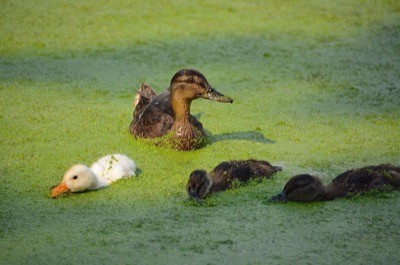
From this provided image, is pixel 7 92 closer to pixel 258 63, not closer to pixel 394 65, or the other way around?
pixel 258 63

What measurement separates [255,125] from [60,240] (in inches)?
99.0

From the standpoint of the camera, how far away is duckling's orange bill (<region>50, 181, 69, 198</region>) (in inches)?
214

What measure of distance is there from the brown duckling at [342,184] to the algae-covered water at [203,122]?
7 centimetres

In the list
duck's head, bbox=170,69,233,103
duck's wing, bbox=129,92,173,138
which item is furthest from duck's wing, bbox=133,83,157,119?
duck's head, bbox=170,69,233,103

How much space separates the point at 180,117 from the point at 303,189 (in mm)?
1620

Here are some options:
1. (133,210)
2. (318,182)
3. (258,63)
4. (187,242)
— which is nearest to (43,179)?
(133,210)

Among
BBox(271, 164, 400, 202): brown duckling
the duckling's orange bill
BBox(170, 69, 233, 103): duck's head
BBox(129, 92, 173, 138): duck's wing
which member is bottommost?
the duckling's orange bill

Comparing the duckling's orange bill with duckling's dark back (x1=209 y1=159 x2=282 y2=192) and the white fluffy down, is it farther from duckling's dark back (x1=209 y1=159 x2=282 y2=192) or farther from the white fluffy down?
duckling's dark back (x1=209 y1=159 x2=282 y2=192)

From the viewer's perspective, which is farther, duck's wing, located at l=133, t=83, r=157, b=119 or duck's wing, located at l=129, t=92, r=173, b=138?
duck's wing, located at l=133, t=83, r=157, b=119

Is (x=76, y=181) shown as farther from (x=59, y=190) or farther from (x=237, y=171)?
(x=237, y=171)

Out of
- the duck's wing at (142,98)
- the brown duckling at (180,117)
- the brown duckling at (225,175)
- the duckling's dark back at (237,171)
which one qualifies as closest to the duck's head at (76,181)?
the brown duckling at (225,175)

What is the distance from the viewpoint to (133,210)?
5.19 metres

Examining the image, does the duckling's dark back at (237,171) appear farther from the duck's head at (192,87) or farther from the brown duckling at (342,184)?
the duck's head at (192,87)

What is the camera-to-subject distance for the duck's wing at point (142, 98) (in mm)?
6973
